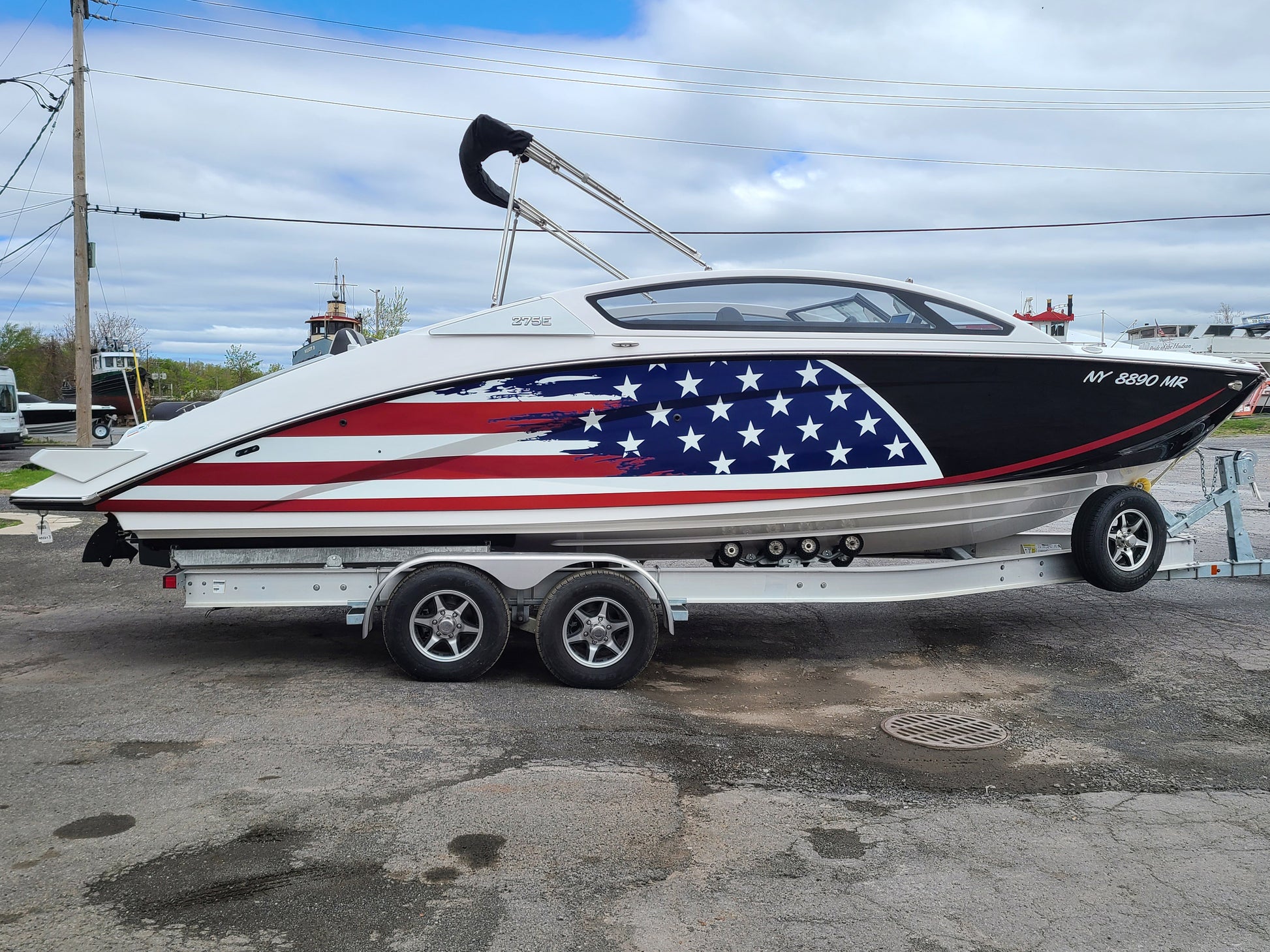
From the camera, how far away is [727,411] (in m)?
6.15

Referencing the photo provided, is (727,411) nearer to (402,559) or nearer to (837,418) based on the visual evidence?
(837,418)

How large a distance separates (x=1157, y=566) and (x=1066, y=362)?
1.65 m

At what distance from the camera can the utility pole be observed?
1883cm

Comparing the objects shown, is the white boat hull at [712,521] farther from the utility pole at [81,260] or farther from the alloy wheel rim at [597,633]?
the utility pole at [81,260]

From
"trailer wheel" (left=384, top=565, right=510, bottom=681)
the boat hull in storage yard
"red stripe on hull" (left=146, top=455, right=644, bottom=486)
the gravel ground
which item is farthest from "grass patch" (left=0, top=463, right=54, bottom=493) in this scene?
"trailer wheel" (left=384, top=565, right=510, bottom=681)

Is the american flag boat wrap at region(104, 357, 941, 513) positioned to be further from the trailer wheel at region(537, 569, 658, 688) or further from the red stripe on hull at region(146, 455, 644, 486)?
the trailer wheel at region(537, 569, 658, 688)

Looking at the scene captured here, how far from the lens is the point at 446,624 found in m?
6.02

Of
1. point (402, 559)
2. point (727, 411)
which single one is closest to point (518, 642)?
point (402, 559)

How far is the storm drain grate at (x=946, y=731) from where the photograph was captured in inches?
202

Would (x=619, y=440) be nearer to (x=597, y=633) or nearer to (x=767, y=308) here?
(x=597, y=633)

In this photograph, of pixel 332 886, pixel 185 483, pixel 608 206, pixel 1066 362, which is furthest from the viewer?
pixel 608 206

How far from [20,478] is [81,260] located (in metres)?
4.48

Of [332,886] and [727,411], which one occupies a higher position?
[727,411]

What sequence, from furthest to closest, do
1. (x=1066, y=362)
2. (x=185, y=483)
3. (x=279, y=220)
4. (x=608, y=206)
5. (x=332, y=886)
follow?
(x=279, y=220) → (x=608, y=206) → (x=1066, y=362) → (x=185, y=483) → (x=332, y=886)
